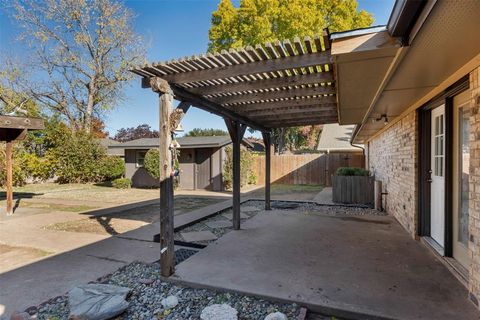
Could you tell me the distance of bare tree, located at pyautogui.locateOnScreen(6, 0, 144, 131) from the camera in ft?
54.5

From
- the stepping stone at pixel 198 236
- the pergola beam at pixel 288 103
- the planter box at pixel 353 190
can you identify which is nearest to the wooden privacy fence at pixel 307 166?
the planter box at pixel 353 190

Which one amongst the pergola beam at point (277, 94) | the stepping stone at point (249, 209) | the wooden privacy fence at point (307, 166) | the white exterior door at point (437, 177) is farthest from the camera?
the wooden privacy fence at point (307, 166)

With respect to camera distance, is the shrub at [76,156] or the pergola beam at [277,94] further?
the shrub at [76,156]

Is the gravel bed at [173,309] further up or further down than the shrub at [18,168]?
further down

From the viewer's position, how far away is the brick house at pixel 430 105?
6.15 ft

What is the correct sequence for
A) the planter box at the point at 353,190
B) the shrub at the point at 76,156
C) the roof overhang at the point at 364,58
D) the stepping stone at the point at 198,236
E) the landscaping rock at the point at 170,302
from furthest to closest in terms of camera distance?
the shrub at the point at 76,156, the planter box at the point at 353,190, the stepping stone at the point at 198,236, the landscaping rock at the point at 170,302, the roof overhang at the point at 364,58

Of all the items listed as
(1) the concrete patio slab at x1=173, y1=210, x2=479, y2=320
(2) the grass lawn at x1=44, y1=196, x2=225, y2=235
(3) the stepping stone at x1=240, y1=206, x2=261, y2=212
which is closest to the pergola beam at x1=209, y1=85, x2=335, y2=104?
(1) the concrete patio slab at x1=173, y1=210, x2=479, y2=320

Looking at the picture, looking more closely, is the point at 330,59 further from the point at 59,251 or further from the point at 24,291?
the point at 59,251

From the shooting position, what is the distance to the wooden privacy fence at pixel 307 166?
1402 centimetres

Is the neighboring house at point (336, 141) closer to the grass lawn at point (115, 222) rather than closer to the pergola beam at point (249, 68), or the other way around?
the grass lawn at point (115, 222)

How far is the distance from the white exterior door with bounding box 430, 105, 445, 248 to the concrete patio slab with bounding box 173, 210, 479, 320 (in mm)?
345

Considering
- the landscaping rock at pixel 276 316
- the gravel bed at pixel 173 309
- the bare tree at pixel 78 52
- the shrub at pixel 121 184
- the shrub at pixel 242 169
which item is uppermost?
the bare tree at pixel 78 52

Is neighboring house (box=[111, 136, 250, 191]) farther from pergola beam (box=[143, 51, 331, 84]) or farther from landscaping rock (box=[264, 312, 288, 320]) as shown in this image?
landscaping rock (box=[264, 312, 288, 320])

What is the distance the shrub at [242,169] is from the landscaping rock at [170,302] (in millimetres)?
9910
